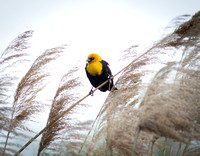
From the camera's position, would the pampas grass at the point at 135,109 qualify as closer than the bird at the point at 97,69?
Yes

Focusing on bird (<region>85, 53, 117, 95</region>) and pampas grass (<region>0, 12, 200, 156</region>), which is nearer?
pampas grass (<region>0, 12, 200, 156</region>)

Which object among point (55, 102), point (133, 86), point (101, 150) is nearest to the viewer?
point (101, 150)

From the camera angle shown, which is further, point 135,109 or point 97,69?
point 97,69

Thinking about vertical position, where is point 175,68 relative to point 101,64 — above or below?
above

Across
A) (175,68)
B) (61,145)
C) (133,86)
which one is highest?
(175,68)

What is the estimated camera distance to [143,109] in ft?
3.30

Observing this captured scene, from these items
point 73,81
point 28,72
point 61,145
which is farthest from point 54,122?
point 28,72

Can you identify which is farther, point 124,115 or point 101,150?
point 101,150

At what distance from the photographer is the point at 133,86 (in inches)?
63.8

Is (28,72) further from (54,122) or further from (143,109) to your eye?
(143,109)

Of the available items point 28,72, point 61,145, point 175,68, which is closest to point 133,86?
point 175,68

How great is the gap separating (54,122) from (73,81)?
43 cm

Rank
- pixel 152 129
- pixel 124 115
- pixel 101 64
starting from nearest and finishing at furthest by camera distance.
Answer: pixel 152 129 → pixel 124 115 → pixel 101 64

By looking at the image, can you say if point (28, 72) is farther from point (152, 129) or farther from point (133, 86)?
point (152, 129)
